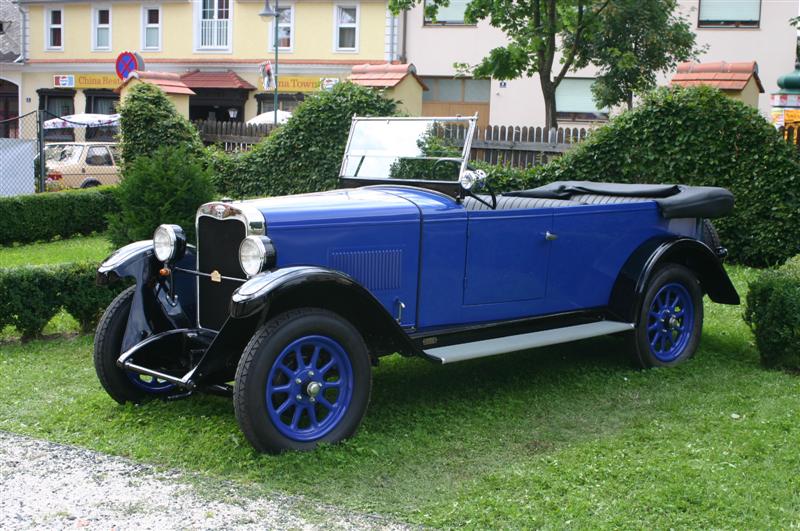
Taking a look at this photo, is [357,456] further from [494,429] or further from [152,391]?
[152,391]

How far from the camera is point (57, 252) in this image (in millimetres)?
12633

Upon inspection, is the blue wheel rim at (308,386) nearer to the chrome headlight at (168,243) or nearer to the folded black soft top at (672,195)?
the chrome headlight at (168,243)

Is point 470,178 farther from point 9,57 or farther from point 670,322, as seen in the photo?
point 9,57

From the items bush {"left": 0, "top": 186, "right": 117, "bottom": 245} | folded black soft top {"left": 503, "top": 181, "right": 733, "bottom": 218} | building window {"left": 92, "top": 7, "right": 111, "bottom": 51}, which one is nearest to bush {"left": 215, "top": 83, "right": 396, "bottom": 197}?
bush {"left": 0, "top": 186, "right": 117, "bottom": 245}

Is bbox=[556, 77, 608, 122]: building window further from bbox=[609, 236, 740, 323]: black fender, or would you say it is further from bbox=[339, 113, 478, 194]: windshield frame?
bbox=[339, 113, 478, 194]: windshield frame

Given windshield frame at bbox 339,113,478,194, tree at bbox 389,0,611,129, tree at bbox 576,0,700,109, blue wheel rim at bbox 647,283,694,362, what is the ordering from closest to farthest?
1. windshield frame at bbox 339,113,478,194
2. blue wheel rim at bbox 647,283,694,362
3. tree at bbox 389,0,611,129
4. tree at bbox 576,0,700,109

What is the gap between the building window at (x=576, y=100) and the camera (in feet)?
91.7

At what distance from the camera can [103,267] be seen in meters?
5.86

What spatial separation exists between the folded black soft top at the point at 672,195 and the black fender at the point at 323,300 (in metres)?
2.29

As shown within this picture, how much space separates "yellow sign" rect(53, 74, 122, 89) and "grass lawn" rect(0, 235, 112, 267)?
2269 centimetres

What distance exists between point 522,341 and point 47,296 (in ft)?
13.0

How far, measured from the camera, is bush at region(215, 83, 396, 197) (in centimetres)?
1316

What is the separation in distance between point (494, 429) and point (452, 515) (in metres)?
1.34

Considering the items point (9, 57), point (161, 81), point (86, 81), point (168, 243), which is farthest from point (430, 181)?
point (9, 57)
